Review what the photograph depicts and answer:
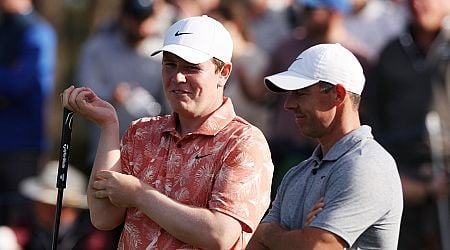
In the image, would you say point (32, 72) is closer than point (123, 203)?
No

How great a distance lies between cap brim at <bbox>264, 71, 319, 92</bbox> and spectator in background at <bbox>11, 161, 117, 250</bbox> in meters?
3.44

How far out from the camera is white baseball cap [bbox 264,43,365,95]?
5.77m

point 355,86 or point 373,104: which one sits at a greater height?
point 355,86

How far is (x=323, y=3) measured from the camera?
10.2 metres

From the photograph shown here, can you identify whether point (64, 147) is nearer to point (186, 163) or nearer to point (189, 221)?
point (186, 163)

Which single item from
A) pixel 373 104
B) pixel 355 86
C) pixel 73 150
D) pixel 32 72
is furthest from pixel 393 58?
pixel 73 150

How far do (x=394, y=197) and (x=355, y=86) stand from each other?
1.78 feet

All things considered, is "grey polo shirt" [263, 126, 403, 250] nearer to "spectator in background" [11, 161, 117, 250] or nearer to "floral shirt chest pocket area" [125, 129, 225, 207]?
"floral shirt chest pocket area" [125, 129, 225, 207]

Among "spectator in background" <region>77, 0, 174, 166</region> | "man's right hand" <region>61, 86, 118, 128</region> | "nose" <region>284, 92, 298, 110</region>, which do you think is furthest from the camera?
"spectator in background" <region>77, 0, 174, 166</region>

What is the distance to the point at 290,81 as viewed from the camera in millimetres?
5805

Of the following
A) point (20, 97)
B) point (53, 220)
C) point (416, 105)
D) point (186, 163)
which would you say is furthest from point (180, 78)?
point (20, 97)

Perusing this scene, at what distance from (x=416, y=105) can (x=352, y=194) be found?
4.35 m

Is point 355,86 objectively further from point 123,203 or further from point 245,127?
point 123,203

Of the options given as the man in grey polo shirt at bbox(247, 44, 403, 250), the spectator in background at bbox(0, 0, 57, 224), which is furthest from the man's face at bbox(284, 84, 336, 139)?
the spectator in background at bbox(0, 0, 57, 224)
